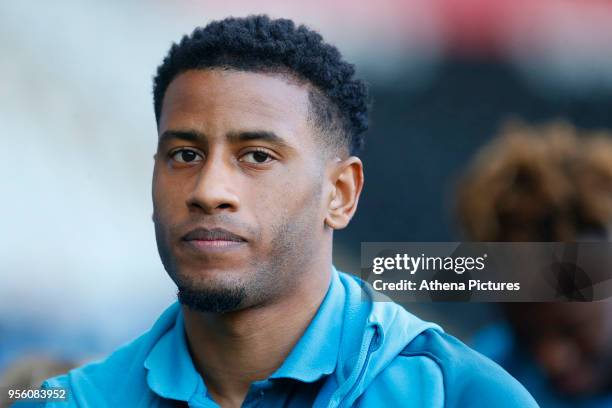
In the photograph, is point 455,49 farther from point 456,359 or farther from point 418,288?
point 456,359

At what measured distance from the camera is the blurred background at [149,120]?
2070mm

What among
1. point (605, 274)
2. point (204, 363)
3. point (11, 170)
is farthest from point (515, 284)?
point (11, 170)

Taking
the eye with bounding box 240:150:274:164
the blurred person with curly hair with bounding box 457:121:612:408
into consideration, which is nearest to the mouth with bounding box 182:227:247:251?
the eye with bounding box 240:150:274:164

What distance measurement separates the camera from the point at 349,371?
6.26 feet

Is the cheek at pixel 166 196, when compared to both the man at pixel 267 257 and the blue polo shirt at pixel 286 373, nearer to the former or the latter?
the man at pixel 267 257

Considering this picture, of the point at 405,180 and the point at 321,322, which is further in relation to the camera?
the point at 405,180

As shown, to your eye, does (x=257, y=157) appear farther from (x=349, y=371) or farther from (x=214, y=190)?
(x=349, y=371)

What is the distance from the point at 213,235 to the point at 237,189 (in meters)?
0.11

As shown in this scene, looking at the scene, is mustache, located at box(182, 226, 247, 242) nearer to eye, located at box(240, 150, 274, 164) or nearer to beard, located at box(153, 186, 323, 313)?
beard, located at box(153, 186, 323, 313)

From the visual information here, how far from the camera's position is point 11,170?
2254 millimetres

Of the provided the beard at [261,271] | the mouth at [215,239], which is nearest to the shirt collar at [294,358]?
the beard at [261,271]

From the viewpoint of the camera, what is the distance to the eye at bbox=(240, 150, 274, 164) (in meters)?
1.89

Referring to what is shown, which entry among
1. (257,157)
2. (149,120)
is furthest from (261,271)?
(149,120)

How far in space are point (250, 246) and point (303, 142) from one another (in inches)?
10.5
